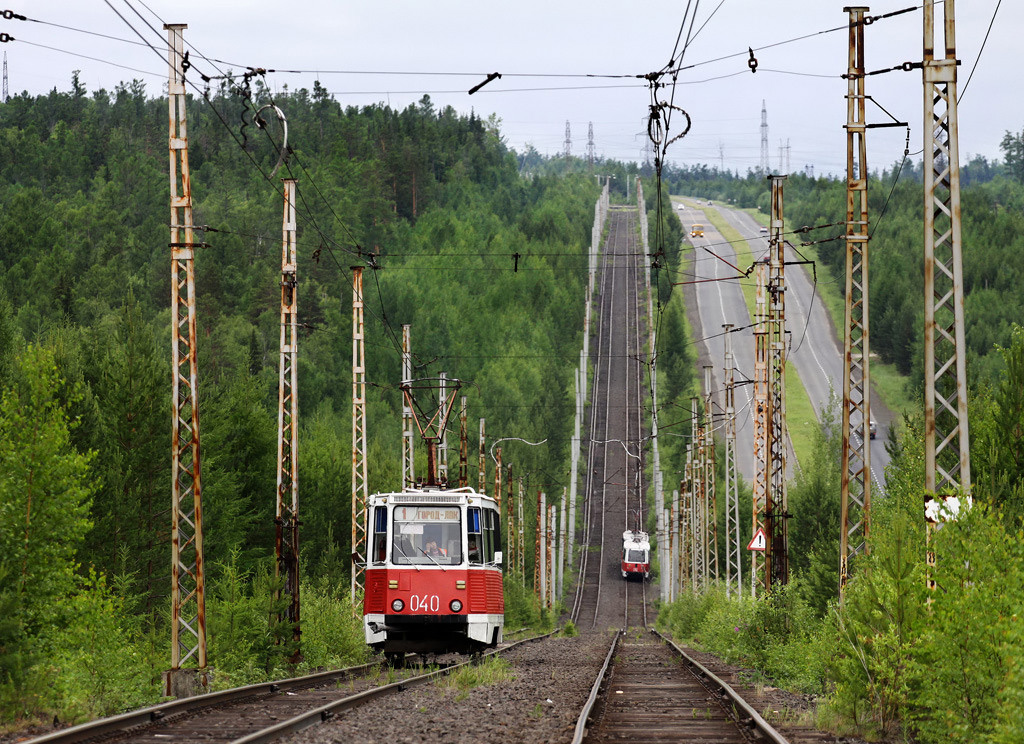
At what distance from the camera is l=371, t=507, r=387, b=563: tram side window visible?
27.2 meters

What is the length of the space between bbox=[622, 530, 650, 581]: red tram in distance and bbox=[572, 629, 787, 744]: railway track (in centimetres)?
7516

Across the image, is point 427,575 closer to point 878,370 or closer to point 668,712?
point 668,712

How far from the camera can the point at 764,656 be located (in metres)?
27.4

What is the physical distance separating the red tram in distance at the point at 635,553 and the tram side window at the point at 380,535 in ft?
253

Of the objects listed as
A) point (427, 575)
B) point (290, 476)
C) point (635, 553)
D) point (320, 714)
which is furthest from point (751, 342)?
point (320, 714)

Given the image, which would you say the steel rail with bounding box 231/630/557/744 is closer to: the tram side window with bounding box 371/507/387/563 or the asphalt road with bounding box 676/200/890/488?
the tram side window with bounding box 371/507/387/563

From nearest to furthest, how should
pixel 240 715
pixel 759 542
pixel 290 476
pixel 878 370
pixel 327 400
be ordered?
pixel 240 715
pixel 290 476
pixel 759 542
pixel 327 400
pixel 878 370

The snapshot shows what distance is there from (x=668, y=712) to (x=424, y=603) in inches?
384

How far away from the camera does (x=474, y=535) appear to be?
27.3 meters

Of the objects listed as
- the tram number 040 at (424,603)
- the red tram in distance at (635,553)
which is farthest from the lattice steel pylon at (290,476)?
the red tram in distance at (635,553)

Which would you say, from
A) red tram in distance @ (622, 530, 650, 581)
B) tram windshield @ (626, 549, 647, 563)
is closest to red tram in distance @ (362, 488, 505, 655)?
red tram in distance @ (622, 530, 650, 581)

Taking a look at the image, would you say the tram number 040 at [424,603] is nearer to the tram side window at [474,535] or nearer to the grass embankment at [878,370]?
the tram side window at [474,535]

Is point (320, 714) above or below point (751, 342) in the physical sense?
below

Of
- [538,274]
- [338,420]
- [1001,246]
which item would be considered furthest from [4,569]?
[1001,246]
